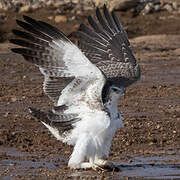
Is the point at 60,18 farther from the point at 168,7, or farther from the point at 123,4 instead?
the point at 168,7

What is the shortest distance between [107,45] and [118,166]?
184cm

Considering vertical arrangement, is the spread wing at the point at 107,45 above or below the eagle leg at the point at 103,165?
above

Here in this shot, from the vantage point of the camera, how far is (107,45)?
956cm

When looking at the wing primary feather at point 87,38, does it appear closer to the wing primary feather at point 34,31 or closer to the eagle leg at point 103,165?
the wing primary feather at point 34,31

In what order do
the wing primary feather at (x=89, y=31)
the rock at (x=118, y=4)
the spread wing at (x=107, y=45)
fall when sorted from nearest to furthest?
the spread wing at (x=107, y=45), the wing primary feather at (x=89, y=31), the rock at (x=118, y=4)

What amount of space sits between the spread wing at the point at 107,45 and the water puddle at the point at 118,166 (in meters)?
1.18

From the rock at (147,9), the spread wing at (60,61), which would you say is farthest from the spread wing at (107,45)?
the rock at (147,9)

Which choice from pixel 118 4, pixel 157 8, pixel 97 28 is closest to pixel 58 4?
pixel 118 4

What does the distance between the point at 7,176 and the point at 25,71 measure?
8.12 m

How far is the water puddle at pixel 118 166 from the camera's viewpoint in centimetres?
802

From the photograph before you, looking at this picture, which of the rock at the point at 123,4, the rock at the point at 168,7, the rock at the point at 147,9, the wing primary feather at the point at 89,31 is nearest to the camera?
the wing primary feather at the point at 89,31

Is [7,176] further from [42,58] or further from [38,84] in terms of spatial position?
[38,84]

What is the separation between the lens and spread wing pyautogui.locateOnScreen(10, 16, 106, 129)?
796cm

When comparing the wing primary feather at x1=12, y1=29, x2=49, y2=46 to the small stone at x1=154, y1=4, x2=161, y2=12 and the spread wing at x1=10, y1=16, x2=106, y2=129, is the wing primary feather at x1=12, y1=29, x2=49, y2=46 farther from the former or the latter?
the small stone at x1=154, y1=4, x2=161, y2=12
